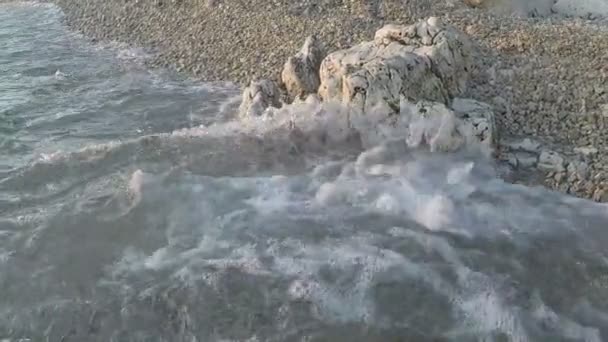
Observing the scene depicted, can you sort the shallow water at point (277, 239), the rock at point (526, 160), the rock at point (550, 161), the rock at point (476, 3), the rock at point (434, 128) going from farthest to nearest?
the rock at point (476, 3), the rock at point (434, 128), the rock at point (526, 160), the rock at point (550, 161), the shallow water at point (277, 239)

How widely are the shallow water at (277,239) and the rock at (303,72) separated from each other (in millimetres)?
867

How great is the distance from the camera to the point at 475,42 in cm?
1234

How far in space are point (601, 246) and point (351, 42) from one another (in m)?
6.67

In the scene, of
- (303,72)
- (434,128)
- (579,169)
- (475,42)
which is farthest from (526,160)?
(303,72)

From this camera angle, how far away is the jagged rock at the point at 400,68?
10.4m

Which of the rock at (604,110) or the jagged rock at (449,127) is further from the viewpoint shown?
the rock at (604,110)

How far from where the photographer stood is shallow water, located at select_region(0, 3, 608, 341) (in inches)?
284

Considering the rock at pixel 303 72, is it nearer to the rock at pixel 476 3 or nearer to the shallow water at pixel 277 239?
the shallow water at pixel 277 239

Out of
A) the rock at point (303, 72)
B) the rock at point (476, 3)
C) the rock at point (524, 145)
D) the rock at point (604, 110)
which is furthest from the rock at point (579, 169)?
the rock at point (476, 3)

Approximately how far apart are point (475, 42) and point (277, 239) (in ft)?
20.1

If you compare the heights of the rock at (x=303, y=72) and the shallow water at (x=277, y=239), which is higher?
the rock at (x=303, y=72)

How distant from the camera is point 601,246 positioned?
8.09m

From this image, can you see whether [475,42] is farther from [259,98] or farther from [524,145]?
[259,98]

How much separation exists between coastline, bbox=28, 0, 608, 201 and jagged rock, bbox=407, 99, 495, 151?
430 mm
